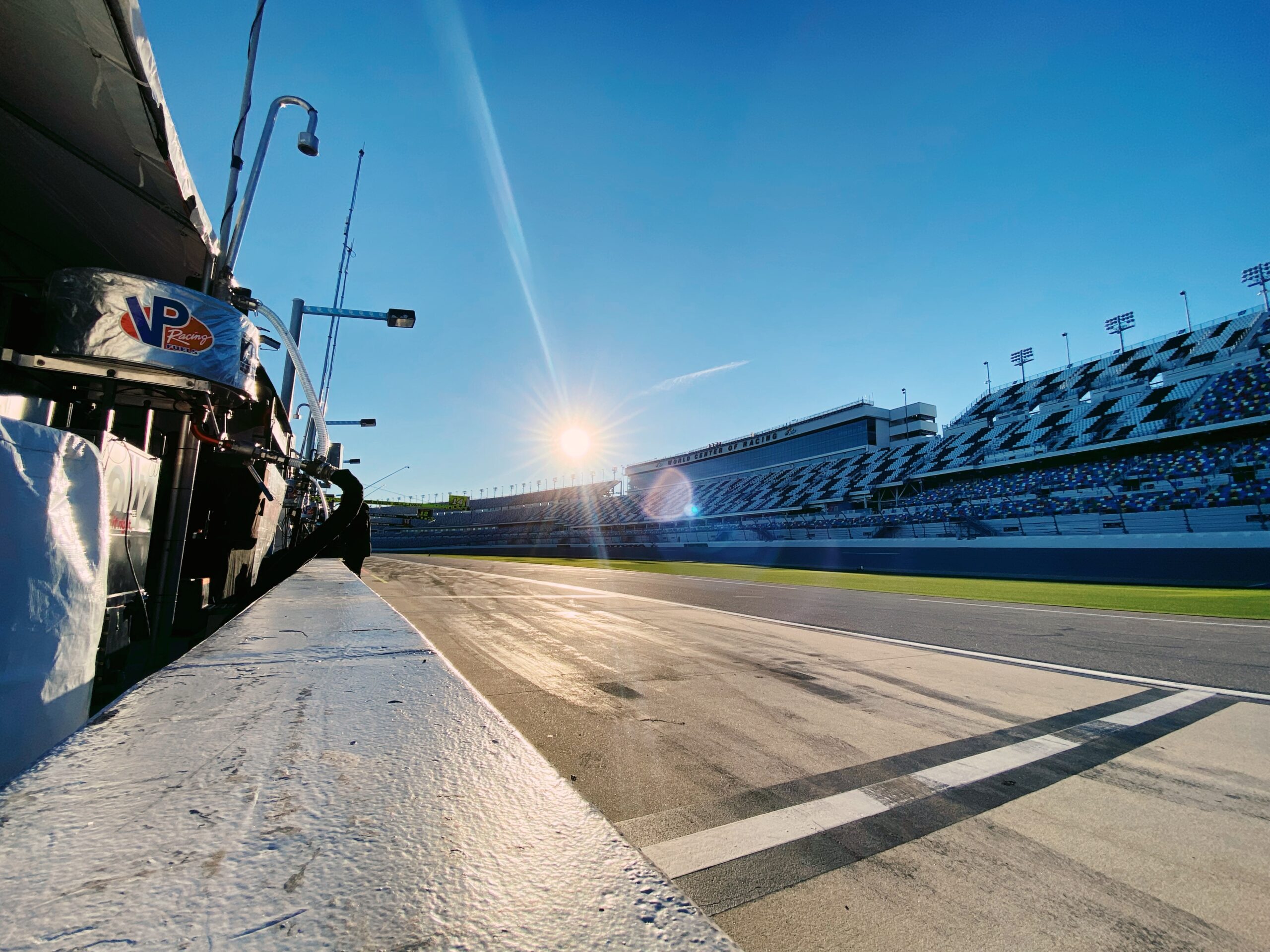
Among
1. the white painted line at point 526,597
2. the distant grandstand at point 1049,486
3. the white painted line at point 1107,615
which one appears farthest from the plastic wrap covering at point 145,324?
the distant grandstand at point 1049,486

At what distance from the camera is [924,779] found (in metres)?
3.06

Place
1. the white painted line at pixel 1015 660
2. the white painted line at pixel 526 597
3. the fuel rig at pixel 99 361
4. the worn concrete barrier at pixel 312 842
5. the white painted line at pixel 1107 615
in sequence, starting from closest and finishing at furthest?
1. the worn concrete barrier at pixel 312 842
2. the fuel rig at pixel 99 361
3. the white painted line at pixel 1015 660
4. the white painted line at pixel 1107 615
5. the white painted line at pixel 526 597

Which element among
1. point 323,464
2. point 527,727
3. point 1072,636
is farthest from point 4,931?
point 323,464

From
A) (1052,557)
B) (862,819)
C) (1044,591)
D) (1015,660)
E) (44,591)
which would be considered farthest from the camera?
(1052,557)

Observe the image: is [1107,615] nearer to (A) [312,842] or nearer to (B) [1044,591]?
(B) [1044,591]

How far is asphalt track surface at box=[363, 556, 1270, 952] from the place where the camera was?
2012 mm

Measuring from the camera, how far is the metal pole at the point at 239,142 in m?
5.12

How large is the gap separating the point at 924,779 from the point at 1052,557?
25.4 m

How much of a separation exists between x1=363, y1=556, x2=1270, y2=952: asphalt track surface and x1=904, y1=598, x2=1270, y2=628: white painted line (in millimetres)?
2288

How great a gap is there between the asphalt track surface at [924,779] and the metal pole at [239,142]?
4998 millimetres

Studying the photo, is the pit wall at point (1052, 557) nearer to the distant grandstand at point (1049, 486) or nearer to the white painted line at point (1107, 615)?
the distant grandstand at point (1049, 486)

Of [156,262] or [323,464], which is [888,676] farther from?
[323,464]

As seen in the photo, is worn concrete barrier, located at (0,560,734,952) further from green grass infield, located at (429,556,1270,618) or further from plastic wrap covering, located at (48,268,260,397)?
green grass infield, located at (429,556,1270,618)

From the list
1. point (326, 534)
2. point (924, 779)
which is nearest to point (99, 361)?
point (924, 779)
